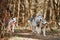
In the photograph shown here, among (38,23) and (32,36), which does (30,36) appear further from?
(38,23)

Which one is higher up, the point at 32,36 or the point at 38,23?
the point at 38,23

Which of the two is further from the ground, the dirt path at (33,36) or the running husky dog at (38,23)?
the running husky dog at (38,23)

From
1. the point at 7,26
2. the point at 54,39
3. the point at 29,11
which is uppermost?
the point at 29,11

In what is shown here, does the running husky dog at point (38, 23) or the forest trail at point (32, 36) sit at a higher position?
the running husky dog at point (38, 23)

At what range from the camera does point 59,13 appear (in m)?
1.13

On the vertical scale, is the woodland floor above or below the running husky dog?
below

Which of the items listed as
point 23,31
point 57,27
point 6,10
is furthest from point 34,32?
point 6,10

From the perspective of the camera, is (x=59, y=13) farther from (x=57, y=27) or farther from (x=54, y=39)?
(x=54, y=39)

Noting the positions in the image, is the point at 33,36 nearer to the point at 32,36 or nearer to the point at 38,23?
the point at 32,36

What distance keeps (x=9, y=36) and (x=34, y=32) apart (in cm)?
21

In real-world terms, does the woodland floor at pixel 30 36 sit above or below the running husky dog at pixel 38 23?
below

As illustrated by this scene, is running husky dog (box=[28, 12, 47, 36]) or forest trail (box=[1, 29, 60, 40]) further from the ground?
running husky dog (box=[28, 12, 47, 36])

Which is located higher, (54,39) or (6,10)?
(6,10)

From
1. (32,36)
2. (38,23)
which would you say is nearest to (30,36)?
(32,36)
